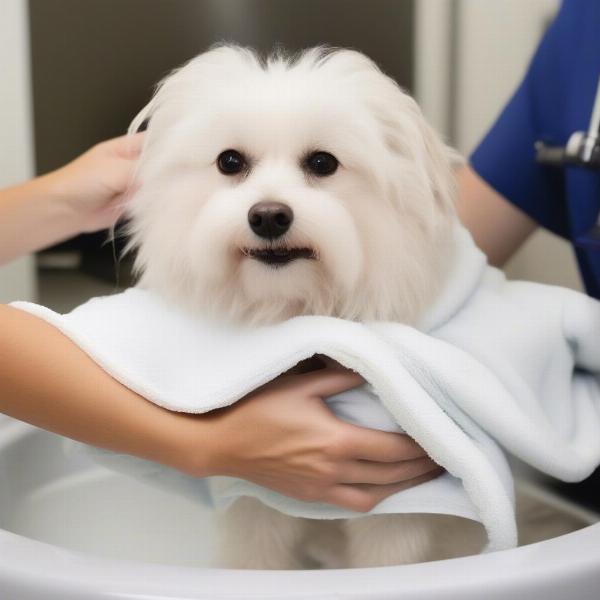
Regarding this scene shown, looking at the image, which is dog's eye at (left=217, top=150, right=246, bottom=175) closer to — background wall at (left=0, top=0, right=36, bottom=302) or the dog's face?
the dog's face

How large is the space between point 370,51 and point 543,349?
806 millimetres

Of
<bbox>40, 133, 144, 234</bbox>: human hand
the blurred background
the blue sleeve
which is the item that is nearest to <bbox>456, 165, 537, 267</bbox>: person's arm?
the blue sleeve

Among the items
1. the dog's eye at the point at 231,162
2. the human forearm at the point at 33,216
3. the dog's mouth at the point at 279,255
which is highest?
the dog's eye at the point at 231,162

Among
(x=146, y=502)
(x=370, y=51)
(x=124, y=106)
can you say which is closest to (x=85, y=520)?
(x=146, y=502)

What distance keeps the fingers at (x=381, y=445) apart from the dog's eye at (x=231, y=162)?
0.73 ft

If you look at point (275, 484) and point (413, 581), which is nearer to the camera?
point (413, 581)

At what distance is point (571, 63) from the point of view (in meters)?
0.98

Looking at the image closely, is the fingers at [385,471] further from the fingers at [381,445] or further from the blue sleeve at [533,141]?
the blue sleeve at [533,141]

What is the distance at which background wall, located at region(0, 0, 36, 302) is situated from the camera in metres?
1.04

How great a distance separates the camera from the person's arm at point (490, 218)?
3.50 feet

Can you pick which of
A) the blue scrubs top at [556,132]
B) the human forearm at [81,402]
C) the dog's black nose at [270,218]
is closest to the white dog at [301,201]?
the dog's black nose at [270,218]

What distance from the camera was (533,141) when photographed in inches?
41.6

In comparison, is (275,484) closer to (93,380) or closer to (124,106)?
(93,380)

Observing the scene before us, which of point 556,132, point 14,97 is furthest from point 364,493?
point 14,97
